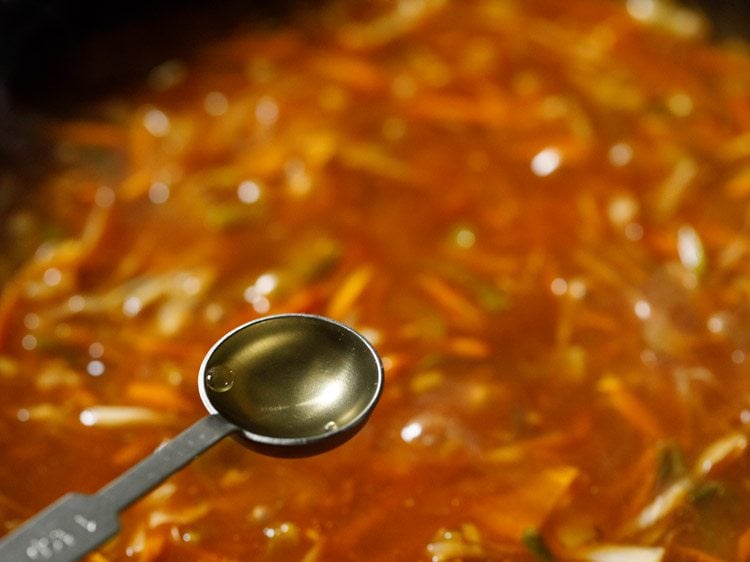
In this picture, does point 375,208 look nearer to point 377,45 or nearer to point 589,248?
point 589,248

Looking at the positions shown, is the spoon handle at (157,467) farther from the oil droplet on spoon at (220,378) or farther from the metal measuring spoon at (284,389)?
the oil droplet on spoon at (220,378)

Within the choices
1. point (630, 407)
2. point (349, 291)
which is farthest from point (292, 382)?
point (630, 407)

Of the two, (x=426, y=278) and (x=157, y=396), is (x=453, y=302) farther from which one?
(x=157, y=396)

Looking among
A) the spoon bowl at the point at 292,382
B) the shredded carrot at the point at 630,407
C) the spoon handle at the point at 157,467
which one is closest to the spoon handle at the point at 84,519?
the spoon handle at the point at 157,467

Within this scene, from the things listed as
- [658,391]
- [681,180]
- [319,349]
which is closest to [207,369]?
[319,349]

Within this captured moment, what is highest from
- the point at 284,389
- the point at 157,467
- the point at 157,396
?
the point at 157,467

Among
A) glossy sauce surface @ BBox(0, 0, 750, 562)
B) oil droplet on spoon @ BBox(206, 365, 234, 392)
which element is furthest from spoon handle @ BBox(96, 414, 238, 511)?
glossy sauce surface @ BBox(0, 0, 750, 562)

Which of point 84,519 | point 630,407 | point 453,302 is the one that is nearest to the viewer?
point 84,519
